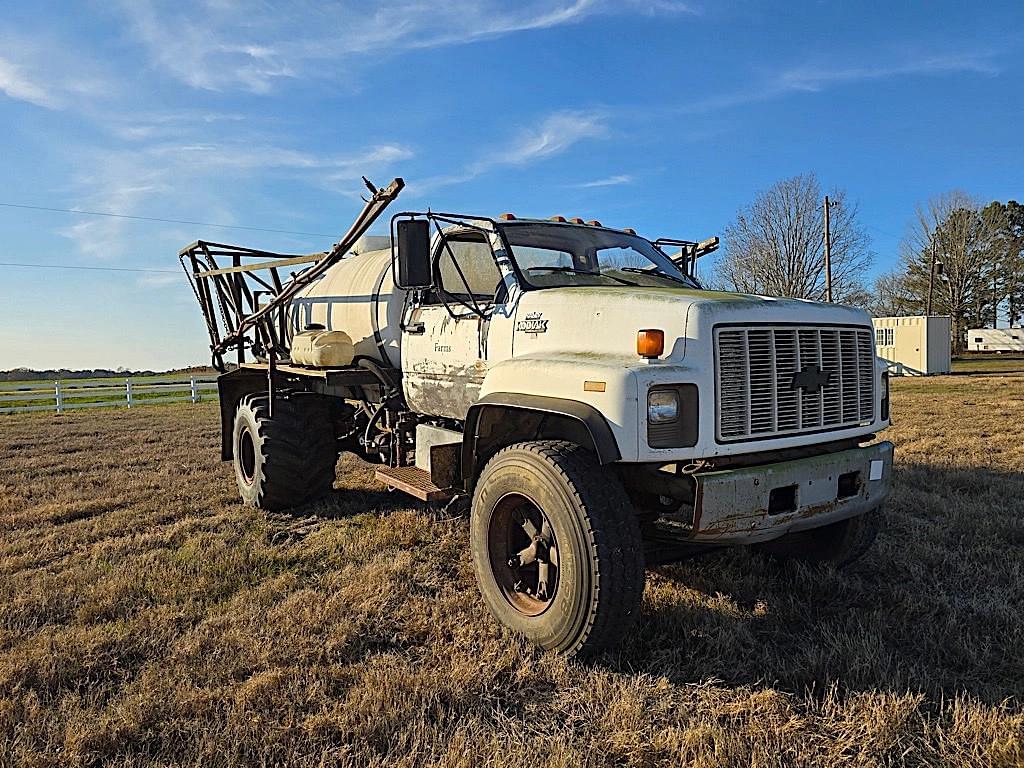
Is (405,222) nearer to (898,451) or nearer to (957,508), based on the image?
(957,508)

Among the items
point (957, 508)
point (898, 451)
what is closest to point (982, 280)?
point (898, 451)

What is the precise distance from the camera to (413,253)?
13.9ft

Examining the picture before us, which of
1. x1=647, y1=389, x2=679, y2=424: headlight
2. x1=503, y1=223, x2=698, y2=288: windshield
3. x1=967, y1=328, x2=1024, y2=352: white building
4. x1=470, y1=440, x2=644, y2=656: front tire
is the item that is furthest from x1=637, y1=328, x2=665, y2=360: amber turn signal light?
x1=967, y1=328, x2=1024, y2=352: white building

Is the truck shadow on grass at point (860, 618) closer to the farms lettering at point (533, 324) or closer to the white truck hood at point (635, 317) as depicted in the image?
the white truck hood at point (635, 317)

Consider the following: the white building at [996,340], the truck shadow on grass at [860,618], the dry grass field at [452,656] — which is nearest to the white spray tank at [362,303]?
the dry grass field at [452,656]

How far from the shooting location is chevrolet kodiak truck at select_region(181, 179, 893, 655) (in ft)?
10.7

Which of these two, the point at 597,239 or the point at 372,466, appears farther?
the point at 372,466

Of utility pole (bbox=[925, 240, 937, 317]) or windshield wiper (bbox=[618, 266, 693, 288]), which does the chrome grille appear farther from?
utility pole (bbox=[925, 240, 937, 317])

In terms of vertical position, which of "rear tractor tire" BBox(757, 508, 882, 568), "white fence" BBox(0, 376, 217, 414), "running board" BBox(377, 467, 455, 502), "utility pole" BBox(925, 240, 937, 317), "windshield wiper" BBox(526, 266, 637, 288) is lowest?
"rear tractor tire" BBox(757, 508, 882, 568)

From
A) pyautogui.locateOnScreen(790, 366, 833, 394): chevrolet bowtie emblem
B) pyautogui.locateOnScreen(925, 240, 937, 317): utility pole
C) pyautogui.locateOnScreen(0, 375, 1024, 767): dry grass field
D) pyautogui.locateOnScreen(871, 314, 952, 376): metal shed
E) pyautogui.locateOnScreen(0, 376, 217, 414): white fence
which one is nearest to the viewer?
pyautogui.locateOnScreen(0, 375, 1024, 767): dry grass field

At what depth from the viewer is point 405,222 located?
423 centimetres

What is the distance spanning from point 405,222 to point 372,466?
496 cm

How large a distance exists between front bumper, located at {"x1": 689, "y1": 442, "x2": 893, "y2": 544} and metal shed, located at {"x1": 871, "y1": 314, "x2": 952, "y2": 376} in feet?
91.0

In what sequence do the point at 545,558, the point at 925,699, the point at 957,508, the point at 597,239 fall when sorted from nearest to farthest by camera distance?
the point at 925,699
the point at 545,558
the point at 597,239
the point at 957,508
